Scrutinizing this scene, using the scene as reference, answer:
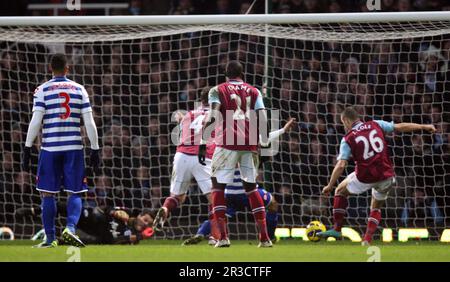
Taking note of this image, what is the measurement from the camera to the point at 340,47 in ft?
46.3

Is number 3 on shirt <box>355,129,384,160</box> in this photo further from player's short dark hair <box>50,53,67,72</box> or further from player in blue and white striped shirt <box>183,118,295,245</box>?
player's short dark hair <box>50,53,67,72</box>

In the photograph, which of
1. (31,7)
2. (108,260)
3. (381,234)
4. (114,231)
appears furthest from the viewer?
(31,7)

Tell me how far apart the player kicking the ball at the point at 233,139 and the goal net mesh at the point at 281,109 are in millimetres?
2310

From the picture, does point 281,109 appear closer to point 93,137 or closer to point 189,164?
point 189,164

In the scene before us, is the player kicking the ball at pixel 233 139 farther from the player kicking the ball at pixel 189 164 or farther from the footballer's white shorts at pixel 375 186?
the player kicking the ball at pixel 189 164

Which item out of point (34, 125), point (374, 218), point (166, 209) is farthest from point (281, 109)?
point (34, 125)

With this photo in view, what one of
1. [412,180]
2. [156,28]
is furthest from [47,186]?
[412,180]

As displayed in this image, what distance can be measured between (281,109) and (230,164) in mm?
3662

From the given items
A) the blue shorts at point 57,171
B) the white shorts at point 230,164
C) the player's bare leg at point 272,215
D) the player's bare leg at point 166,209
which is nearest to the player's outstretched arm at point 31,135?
the blue shorts at point 57,171

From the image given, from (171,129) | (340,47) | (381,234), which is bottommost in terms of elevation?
(381,234)

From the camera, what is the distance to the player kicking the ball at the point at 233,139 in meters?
9.92

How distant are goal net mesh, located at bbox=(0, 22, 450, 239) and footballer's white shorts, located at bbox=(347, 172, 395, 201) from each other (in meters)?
1.66

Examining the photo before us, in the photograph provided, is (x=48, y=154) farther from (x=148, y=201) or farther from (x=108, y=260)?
(x=148, y=201)

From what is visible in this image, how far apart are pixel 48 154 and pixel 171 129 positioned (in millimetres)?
4471
